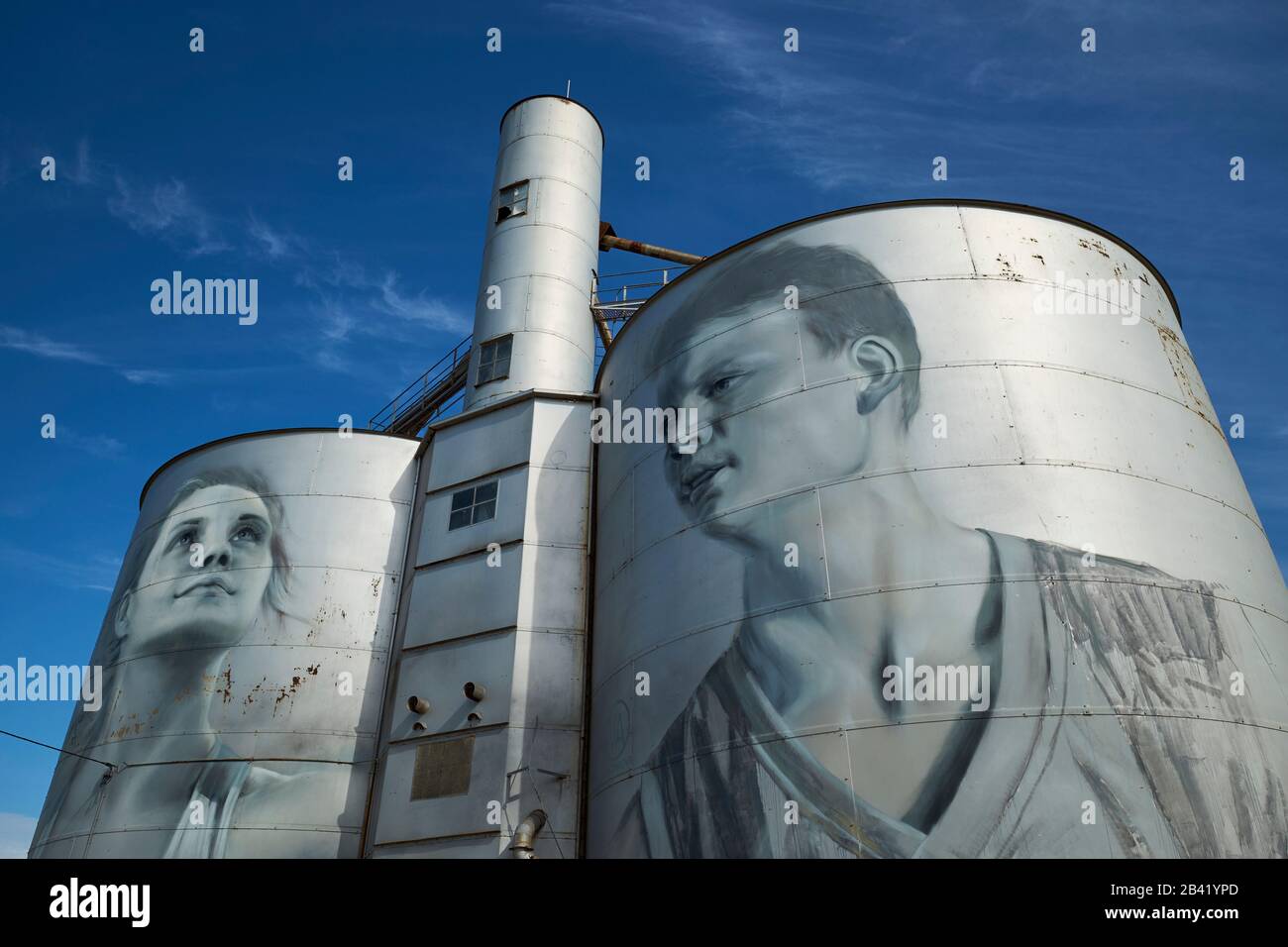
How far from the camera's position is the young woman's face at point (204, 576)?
20.7 meters

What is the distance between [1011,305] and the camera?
14.9 meters

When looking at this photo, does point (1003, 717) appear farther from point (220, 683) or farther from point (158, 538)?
point (158, 538)

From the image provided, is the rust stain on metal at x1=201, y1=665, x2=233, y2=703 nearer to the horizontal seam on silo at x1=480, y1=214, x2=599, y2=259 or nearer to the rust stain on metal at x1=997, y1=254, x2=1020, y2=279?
the horizontal seam on silo at x1=480, y1=214, x2=599, y2=259

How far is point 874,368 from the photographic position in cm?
1466

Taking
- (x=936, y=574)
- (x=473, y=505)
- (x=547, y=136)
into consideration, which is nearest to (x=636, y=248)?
(x=547, y=136)

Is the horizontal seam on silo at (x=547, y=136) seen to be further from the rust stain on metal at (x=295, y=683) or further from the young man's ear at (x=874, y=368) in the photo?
the young man's ear at (x=874, y=368)

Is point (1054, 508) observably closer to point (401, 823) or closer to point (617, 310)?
point (401, 823)

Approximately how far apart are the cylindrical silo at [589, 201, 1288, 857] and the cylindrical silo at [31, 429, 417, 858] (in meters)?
6.37

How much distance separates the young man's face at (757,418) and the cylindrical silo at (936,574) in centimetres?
5

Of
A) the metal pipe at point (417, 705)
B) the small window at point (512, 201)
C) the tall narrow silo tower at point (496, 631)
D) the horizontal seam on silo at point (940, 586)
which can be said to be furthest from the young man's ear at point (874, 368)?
the small window at point (512, 201)

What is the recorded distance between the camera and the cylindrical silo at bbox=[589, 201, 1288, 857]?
1144cm

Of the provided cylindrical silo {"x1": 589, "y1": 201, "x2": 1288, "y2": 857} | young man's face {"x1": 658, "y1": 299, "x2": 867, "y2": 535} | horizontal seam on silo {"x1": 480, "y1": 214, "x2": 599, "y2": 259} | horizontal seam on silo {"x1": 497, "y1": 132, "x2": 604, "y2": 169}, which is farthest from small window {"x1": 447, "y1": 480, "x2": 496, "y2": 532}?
horizontal seam on silo {"x1": 497, "y1": 132, "x2": 604, "y2": 169}

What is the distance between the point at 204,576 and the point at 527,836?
10.6 metres
